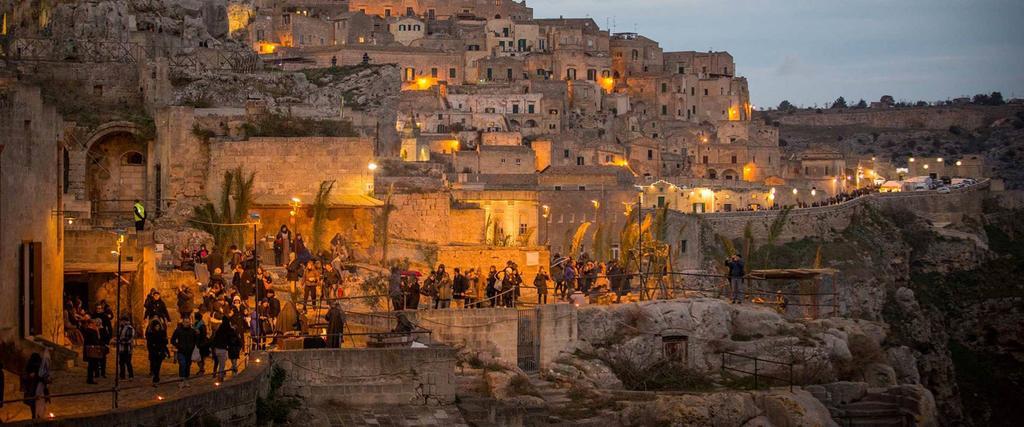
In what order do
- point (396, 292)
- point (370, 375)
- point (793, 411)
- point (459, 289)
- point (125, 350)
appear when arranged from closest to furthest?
1. point (125, 350)
2. point (370, 375)
3. point (793, 411)
4. point (396, 292)
5. point (459, 289)

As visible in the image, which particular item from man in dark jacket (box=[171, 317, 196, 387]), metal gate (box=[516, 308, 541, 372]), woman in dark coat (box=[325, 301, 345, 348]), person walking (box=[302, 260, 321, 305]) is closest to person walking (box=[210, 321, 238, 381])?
man in dark jacket (box=[171, 317, 196, 387])

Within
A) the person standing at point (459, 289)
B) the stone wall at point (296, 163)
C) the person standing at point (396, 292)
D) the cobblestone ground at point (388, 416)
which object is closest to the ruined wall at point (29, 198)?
the cobblestone ground at point (388, 416)

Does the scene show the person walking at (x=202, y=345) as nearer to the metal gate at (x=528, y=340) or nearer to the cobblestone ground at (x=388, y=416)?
the cobblestone ground at (x=388, y=416)

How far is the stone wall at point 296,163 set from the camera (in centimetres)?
3275

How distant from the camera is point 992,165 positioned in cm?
12450

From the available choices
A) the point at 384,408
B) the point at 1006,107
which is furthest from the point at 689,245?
the point at 1006,107

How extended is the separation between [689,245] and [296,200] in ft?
106

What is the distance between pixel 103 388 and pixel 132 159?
50.3 feet

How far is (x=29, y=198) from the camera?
71.8 ft

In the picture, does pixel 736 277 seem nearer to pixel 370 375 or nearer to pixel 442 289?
pixel 442 289

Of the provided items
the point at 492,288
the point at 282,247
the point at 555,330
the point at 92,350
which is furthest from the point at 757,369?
the point at 92,350

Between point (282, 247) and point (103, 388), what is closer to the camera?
point (103, 388)

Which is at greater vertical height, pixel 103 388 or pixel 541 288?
pixel 541 288

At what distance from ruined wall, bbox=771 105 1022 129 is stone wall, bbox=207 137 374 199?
404ft
